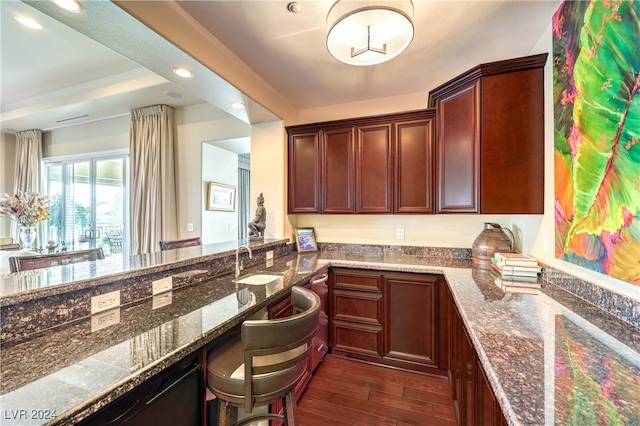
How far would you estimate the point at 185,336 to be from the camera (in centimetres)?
99

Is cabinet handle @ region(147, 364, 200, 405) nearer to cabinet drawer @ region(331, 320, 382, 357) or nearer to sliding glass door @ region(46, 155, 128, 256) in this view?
cabinet drawer @ region(331, 320, 382, 357)

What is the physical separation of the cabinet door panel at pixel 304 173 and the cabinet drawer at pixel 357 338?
1.26 m

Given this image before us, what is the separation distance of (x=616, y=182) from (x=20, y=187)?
26.5 feet

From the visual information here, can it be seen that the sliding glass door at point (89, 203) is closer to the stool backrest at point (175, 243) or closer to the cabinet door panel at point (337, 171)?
the stool backrest at point (175, 243)

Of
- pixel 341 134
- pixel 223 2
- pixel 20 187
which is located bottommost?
pixel 20 187

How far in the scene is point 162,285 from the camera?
59.1 inches

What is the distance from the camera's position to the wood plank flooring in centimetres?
177

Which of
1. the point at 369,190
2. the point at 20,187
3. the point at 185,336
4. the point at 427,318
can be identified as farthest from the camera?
the point at 20,187

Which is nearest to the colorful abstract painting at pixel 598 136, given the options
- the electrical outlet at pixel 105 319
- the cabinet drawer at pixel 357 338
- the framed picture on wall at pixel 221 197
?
the cabinet drawer at pixel 357 338

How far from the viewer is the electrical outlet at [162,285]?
4.78 feet

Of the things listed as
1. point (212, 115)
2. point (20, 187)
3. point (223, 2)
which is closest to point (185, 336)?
point (223, 2)

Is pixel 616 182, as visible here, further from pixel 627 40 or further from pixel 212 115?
pixel 212 115

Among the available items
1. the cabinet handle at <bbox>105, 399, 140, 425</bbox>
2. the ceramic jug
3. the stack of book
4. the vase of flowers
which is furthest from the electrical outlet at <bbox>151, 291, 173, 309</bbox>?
the vase of flowers

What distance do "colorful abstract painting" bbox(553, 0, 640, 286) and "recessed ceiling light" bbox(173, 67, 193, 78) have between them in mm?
2502
